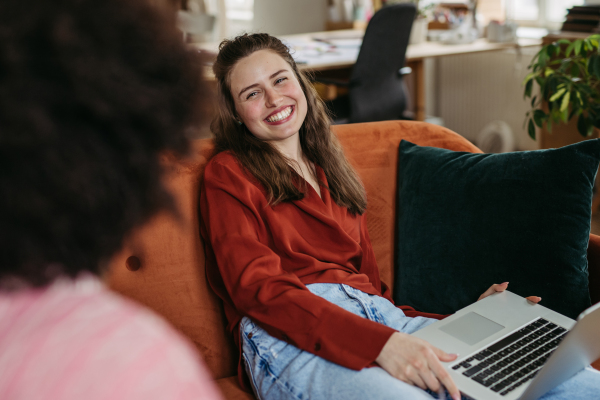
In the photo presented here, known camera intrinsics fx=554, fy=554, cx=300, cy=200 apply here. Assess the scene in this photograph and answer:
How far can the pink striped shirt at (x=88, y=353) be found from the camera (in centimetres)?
31

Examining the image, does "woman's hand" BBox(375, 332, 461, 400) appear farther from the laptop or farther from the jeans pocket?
the jeans pocket

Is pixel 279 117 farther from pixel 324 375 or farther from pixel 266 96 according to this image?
pixel 324 375

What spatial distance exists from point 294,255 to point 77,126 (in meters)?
0.86

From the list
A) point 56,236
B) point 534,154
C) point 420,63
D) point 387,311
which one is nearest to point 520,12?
point 420,63

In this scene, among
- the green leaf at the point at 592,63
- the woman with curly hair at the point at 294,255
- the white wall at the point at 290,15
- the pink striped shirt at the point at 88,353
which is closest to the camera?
the pink striped shirt at the point at 88,353

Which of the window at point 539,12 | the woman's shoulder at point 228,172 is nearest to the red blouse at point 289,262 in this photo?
the woman's shoulder at point 228,172

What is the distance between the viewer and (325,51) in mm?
3367

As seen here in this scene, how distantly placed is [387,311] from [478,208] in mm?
321

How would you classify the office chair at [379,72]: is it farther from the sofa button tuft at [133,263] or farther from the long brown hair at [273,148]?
the sofa button tuft at [133,263]

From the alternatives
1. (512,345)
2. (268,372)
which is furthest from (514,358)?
(268,372)

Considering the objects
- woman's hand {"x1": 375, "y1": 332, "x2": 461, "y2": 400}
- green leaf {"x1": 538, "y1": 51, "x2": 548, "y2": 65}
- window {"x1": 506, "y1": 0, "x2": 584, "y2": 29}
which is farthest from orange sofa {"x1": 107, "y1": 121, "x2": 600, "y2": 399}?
window {"x1": 506, "y1": 0, "x2": 584, "y2": 29}

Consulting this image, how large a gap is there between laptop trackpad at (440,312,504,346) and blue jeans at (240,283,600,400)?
12 cm

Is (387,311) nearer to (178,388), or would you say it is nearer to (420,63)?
(178,388)

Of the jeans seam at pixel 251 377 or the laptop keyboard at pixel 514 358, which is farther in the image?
the jeans seam at pixel 251 377
